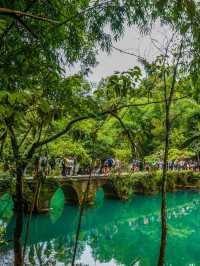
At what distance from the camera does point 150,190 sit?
23328 millimetres

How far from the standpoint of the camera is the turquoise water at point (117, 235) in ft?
35.2

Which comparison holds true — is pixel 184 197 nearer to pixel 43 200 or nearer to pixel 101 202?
pixel 101 202

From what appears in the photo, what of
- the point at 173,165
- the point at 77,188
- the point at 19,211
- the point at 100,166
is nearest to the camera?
the point at 19,211

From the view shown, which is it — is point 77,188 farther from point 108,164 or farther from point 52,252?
point 52,252

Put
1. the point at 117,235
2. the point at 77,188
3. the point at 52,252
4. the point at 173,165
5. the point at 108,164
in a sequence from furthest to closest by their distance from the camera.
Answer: the point at 173,165 → the point at 108,164 → the point at 77,188 → the point at 117,235 → the point at 52,252

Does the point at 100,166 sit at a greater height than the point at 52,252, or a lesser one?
greater

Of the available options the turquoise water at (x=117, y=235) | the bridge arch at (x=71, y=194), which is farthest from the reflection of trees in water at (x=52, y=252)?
the bridge arch at (x=71, y=194)

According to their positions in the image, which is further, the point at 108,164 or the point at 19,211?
the point at 108,164

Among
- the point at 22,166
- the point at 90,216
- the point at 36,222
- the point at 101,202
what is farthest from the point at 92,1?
the point at 101,202

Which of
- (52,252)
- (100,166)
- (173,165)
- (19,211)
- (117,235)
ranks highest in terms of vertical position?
(173,165)

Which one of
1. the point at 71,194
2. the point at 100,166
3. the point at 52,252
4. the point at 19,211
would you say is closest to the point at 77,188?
the point at 71,194

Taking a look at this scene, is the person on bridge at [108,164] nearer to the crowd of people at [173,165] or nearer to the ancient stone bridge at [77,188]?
the ancient stone bridge at [77,188]

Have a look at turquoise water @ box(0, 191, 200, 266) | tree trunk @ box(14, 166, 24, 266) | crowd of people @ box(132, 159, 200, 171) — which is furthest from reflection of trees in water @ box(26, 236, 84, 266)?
crowd of people @ box(132, 159, 200, 171)

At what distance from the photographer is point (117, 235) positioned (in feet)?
47.3
